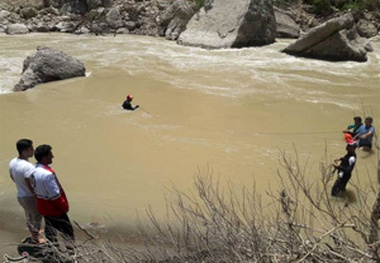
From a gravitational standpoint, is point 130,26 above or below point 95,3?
below

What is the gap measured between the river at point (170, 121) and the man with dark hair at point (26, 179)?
22.1 inches

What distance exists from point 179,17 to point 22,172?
18.6 meters

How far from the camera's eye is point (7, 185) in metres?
6.67

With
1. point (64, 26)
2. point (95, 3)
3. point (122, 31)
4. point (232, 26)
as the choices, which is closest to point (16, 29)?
point (64, 26)

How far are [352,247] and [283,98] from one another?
29.8 feet

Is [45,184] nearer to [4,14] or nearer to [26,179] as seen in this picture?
[26,179]

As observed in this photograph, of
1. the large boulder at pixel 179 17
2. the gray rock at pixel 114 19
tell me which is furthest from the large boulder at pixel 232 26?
the gray rock at pixel 114 19

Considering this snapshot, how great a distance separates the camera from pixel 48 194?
172 inches

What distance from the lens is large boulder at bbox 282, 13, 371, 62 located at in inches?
648

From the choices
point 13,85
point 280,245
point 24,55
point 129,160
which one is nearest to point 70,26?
point 24,55

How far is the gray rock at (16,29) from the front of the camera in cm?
2208

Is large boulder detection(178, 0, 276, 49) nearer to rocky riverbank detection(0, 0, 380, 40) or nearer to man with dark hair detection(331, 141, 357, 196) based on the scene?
rocky riverbank detection(0, 0, 380, 40)

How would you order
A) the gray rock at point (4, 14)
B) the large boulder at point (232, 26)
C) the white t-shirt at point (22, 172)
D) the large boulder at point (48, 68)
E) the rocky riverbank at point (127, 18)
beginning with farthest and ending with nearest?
1. the gray rock at point (4, 14)
2. the rocky riverbank at point (127, 18)
3. the large boulder at point (232, 26)
4. the large boulder at point (48, 68)
5. the white t-shirt at point (22, 172)

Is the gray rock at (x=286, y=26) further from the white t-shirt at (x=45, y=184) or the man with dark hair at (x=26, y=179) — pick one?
the white t-shirt at (x=45, y=184)
